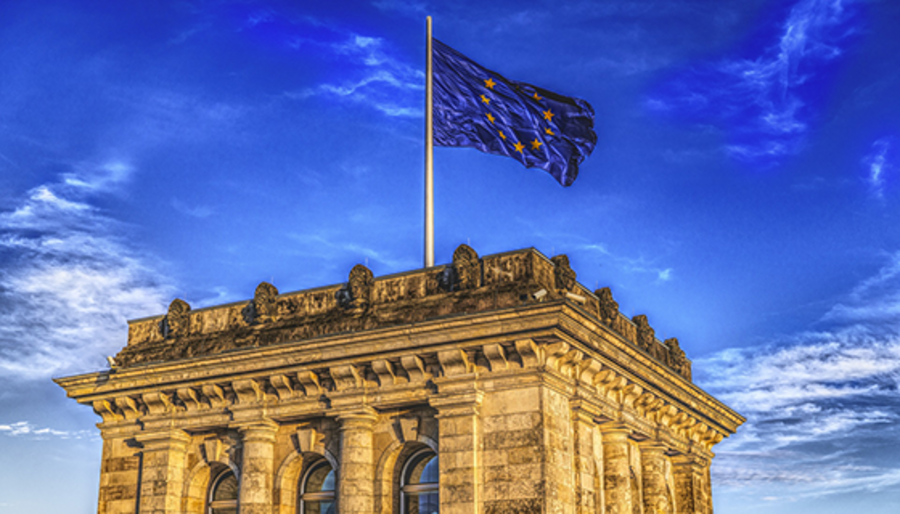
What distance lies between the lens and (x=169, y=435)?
34.8m

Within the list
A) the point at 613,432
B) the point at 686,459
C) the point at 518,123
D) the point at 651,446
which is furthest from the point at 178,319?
the point at 686,459

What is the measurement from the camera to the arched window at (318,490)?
1314 inches

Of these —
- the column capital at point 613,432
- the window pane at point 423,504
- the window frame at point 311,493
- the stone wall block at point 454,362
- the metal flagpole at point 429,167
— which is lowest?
the window pane at point 423,504

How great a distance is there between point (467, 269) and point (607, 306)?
22.6ft

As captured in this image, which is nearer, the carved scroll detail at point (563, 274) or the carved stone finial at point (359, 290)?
the carved scroll detail at point (563, 274)

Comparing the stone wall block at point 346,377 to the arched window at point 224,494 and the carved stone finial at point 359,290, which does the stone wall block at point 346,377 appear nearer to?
the carved stone finial at point 359,290

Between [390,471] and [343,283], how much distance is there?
6.54 meters

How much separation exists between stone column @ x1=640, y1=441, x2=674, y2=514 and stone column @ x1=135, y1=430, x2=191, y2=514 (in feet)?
54.4

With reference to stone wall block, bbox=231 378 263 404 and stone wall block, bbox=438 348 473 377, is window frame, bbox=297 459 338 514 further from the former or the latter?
stone wall block, bbox=438 348 473 377

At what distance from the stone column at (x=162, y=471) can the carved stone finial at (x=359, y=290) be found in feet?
→ 25.3

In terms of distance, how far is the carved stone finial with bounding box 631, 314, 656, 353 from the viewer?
129 feet

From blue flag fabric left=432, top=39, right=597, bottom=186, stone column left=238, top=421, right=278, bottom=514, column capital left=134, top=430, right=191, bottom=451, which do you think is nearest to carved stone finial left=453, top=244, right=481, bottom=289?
blue flag fabric left=432, top=39, right=597, bottom=186

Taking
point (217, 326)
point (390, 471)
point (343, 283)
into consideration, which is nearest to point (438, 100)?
point (343, 283)

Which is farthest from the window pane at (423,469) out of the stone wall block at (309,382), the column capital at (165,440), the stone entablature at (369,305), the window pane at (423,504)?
the column capital at (165,440)
